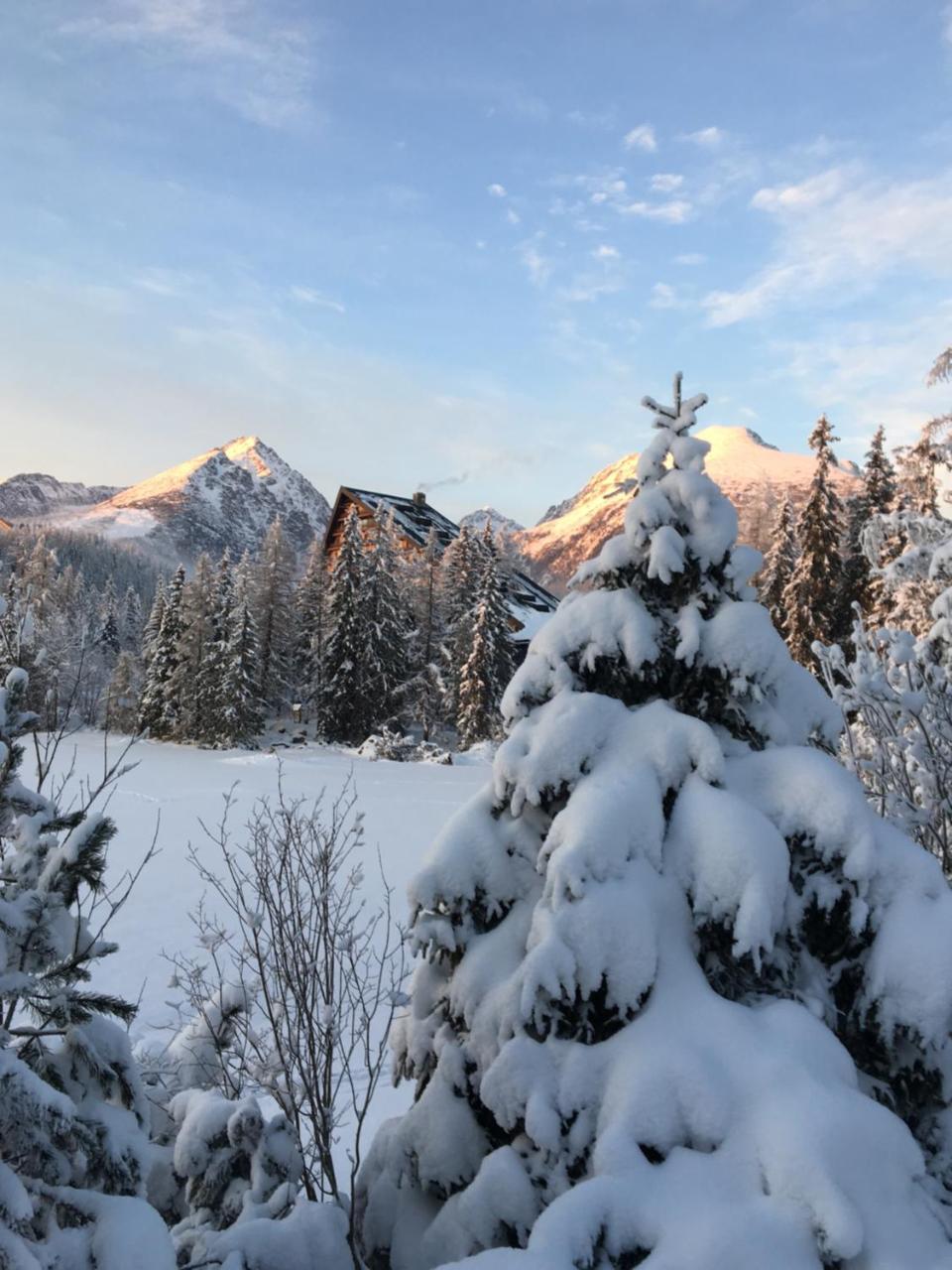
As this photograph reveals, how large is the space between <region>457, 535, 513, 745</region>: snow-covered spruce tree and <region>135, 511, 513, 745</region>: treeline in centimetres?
5

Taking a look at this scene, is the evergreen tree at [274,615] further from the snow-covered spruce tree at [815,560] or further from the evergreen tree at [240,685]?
the snow-covered spruce tree at [815,560]

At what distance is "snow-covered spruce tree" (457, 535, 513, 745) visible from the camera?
34.7m

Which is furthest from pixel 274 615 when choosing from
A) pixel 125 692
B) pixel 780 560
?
pixel 780 560

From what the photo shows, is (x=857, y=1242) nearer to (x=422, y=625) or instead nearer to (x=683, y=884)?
(x=683, y=884)

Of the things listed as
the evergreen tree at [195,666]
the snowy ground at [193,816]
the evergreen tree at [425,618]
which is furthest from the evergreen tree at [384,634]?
the evergreen tree at [195,666]

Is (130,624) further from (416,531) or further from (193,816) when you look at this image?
(193,816)

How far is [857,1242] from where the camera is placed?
229 cm

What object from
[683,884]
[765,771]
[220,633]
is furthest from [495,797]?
[220,633]

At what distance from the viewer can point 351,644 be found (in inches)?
1442

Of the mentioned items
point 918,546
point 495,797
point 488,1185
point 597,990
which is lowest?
point 488,1185

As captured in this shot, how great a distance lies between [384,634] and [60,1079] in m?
35.0

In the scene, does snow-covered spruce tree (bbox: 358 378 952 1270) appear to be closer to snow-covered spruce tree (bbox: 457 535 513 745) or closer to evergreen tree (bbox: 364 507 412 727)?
snow-covered spruce tree (bbox: 457 535 513 745)

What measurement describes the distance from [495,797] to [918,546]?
25.6 ft

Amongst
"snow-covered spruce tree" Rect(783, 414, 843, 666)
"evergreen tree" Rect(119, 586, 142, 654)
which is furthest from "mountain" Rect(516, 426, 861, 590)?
"evergreen tree" Rect(119, 586, 142, 654)
